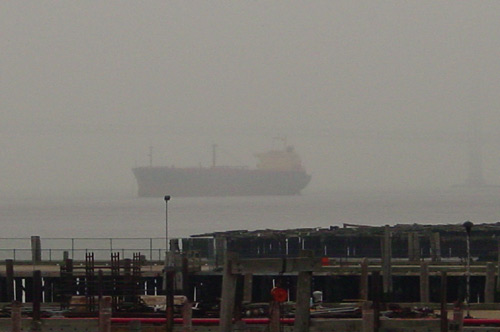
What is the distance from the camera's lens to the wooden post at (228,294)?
32.0 meters

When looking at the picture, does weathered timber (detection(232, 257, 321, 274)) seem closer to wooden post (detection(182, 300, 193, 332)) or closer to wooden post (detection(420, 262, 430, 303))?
wooden post (detection(182, 300, 193, 332))

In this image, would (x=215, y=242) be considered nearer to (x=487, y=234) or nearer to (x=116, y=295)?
(x=116, y=295)

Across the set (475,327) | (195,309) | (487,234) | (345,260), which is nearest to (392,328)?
(475,327)

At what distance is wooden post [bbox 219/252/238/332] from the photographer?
105 ft

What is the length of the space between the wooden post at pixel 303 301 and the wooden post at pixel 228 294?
60.8 inches

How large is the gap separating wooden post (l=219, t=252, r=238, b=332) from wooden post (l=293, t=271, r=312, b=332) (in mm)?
1544

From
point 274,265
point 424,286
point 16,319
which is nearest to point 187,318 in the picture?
point 274,265

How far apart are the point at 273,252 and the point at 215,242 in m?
8.18

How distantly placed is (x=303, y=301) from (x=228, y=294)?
6.20 feet

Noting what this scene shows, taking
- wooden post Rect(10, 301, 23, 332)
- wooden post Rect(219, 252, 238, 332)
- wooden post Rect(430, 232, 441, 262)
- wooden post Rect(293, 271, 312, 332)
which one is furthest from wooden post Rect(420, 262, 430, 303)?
wooden post Rect(10, 301, 23, 332)

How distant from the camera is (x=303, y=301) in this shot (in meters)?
32.8

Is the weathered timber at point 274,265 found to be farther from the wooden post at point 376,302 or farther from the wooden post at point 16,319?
the wooden post at point 16,319

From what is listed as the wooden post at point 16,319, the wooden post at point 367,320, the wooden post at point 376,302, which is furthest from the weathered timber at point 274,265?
the wooden post at point 16,319

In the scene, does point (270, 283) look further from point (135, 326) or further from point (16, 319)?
point (16, 319)
